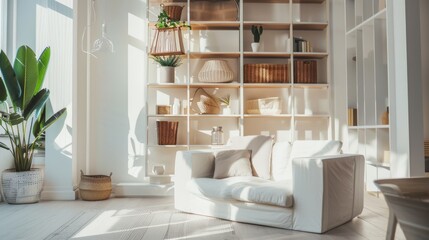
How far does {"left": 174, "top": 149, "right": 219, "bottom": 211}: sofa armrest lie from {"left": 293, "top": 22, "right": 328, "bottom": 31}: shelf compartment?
7.03 ft

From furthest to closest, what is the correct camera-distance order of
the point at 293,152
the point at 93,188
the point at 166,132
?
the point at 166,132 < the point at 93,188 < the point at 293,152

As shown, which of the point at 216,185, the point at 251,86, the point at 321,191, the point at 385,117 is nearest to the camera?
the point at 321,191

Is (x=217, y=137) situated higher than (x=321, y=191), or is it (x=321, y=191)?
(x=217, y=137)

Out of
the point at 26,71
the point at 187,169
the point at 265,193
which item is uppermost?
the point at 26,71

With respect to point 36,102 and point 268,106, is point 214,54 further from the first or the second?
point 36,102

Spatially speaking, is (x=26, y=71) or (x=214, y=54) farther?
(x=214, y=54)

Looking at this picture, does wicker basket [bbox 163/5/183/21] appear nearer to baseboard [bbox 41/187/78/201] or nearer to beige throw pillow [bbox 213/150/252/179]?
beige throw pillow [bbox 213/150/252/179]

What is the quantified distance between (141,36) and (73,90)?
1121mm

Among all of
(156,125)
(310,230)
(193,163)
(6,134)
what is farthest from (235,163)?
(6,134)

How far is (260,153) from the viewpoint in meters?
4.35

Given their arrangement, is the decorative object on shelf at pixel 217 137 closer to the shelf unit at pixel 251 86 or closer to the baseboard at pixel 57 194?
the shelf unit at pixel 251 86

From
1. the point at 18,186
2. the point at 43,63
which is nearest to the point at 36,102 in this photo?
the point at 43,63

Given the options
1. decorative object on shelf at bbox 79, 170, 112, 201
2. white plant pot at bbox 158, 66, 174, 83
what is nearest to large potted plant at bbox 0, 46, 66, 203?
decorative object on shelf at bbox 79, 170, 112, 201

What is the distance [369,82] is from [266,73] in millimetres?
1213
